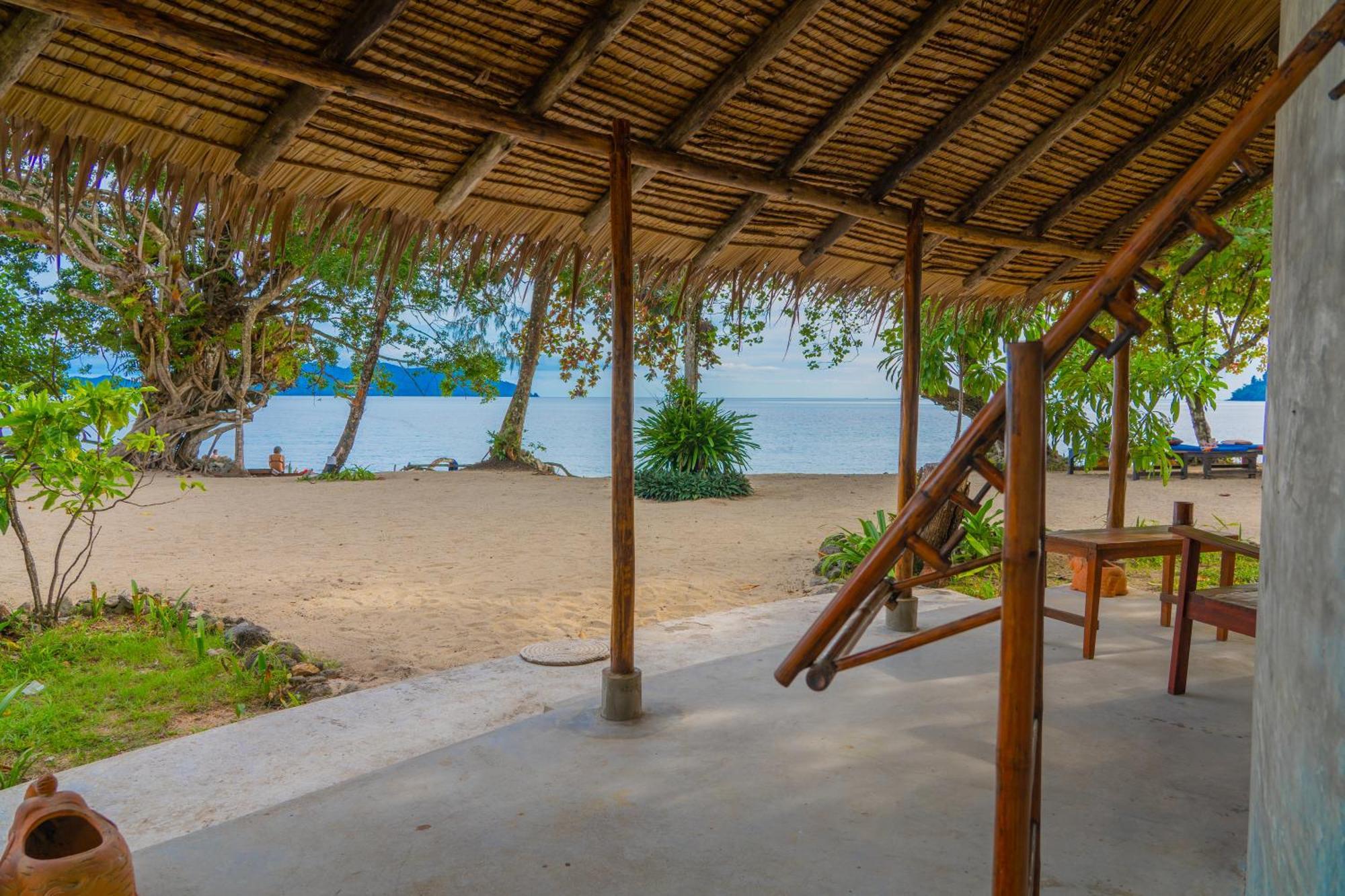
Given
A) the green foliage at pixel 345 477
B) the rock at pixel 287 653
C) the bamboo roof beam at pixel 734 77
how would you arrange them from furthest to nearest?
the green foliage at pixel 345 477 < the rock at pixel 287 653 < the bamboo roof beam at pixel 734 77

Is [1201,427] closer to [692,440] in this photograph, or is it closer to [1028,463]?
[692,440]

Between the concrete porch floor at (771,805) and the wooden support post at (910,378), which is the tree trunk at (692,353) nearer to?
the wooden support post at (910,378)

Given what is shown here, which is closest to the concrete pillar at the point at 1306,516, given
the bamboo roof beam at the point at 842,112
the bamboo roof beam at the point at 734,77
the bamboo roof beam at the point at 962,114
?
the bamboo roof beam at the point at 734,77

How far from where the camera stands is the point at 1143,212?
439cm

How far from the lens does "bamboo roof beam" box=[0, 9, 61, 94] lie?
191 cm

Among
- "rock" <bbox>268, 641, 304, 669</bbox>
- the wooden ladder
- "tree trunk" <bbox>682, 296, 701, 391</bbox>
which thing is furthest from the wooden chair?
"tree trunk" <bbox>682, 296, 701, 391</bbox>

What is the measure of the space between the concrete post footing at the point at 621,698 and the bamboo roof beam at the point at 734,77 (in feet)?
4.80

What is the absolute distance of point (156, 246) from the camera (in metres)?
10.5

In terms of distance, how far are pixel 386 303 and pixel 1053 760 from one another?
12.0 m

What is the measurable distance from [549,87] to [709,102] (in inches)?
21.3

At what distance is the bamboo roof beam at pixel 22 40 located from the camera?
191 cm

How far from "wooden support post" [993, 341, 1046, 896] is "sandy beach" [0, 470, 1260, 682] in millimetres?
3512

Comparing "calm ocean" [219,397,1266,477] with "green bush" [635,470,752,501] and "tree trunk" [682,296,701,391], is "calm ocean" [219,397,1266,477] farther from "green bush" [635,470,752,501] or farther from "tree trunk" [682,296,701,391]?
"green bush" [635,470,752,501]

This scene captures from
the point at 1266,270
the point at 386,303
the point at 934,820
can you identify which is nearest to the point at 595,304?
the point at 386,303
